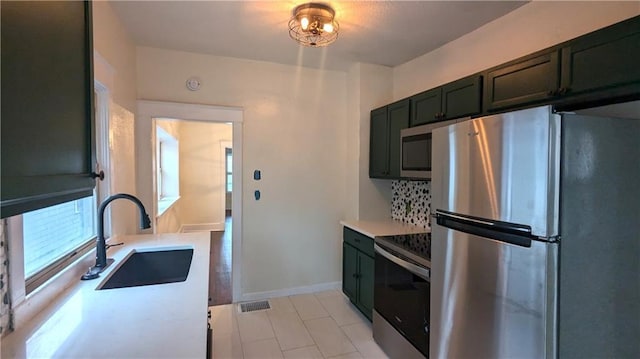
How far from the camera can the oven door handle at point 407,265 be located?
75.5 inches

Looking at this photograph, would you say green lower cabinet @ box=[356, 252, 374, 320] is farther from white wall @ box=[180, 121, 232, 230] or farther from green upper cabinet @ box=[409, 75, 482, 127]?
white wall @ box=[180, 121, 232, 230]

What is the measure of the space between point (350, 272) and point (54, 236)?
236cm

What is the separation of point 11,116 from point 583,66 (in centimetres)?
215

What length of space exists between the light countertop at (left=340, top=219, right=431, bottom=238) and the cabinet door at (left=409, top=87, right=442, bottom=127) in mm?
949

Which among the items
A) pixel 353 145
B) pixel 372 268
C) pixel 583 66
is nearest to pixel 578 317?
pixel 583 66

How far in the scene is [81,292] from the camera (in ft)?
4.05

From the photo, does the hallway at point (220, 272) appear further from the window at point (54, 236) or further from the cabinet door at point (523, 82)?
the cabinet door at point (523, 82)

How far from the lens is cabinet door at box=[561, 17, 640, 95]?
131 cm

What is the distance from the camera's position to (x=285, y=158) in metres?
3.36

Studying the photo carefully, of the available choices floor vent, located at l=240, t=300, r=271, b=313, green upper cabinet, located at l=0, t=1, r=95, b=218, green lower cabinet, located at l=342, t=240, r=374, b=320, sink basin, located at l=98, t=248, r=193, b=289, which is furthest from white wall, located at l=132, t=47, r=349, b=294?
green upper cabinet, located at l=0, t=1, r=95, b=218

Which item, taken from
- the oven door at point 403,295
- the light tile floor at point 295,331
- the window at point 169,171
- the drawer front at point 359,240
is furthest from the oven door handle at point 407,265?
the window at point 169,171

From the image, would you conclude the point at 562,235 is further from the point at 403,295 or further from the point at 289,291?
the point at 289,291

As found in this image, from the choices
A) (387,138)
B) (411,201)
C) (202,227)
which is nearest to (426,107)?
(387,138)

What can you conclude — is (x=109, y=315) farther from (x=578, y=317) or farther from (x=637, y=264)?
(x=637, y=264)
